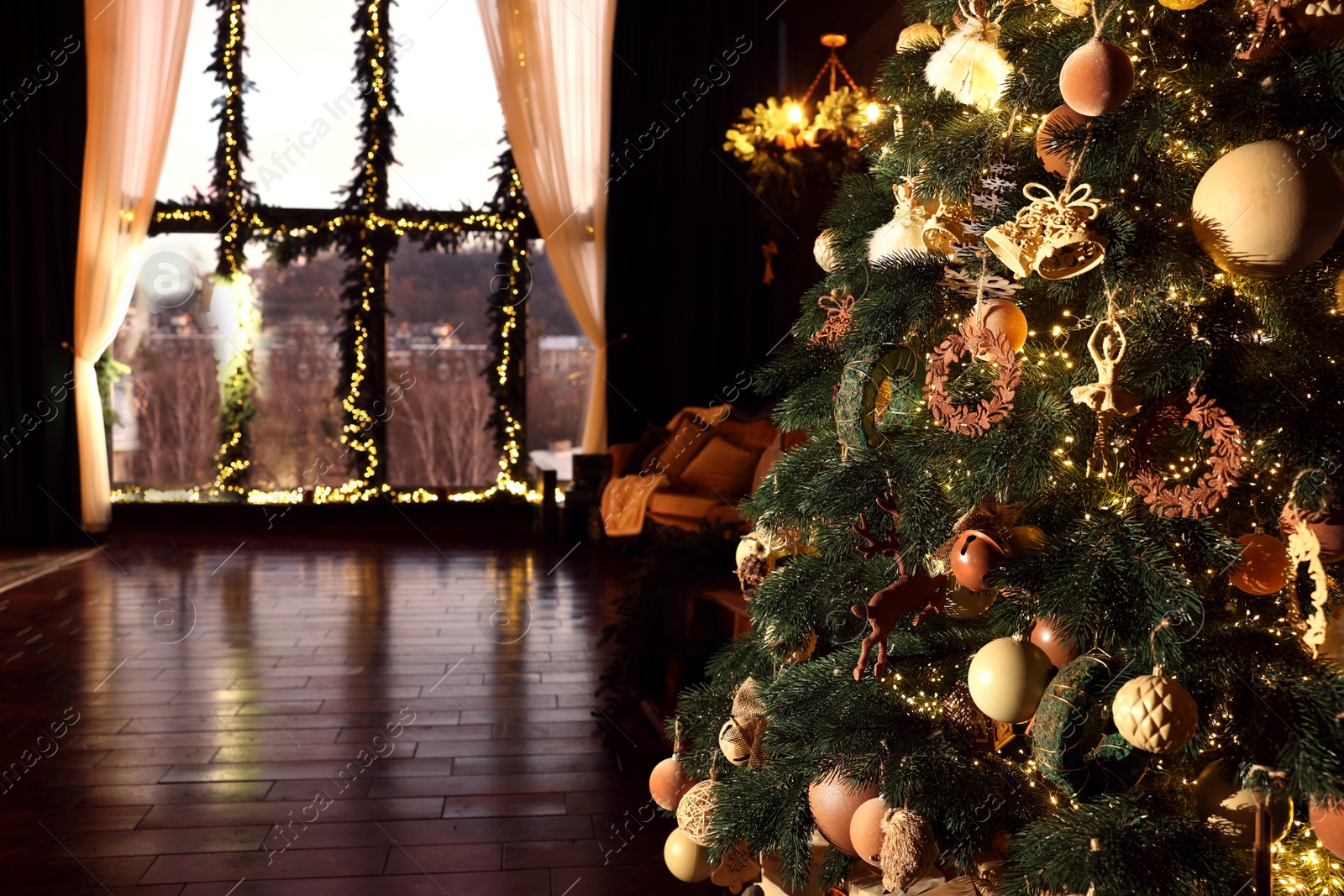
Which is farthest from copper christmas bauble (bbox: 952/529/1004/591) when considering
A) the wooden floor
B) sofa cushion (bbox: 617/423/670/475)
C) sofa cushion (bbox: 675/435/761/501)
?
sofa cushion (bbox: 617/423/670/475)

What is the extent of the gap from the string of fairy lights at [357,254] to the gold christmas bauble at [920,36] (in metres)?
5.92

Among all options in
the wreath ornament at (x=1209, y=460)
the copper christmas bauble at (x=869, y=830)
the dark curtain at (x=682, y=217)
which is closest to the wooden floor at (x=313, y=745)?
the copper christmas bauble at (x=869, y=830)

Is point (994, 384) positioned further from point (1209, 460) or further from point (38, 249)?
point (38, 249)

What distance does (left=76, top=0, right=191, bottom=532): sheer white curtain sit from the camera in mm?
6676

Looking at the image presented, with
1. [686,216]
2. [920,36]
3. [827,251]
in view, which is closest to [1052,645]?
[827,251]

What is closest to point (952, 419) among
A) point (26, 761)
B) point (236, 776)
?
point (236, 776)

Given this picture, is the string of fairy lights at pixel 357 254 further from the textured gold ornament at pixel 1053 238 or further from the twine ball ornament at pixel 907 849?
the textured gold ornament at pixel 1053 238

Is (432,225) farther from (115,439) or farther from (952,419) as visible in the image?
(952,419)

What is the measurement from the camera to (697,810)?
158 cm

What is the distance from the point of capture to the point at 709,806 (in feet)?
5.13

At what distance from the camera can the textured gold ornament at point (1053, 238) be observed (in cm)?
112

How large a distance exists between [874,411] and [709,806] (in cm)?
66

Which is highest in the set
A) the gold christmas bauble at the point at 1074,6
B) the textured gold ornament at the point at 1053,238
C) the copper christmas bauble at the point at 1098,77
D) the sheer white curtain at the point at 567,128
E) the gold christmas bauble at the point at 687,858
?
the sheer white curtain at the point at 567,128

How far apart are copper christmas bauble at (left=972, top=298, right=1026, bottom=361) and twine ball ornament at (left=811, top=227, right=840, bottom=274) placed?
0.41 metres
